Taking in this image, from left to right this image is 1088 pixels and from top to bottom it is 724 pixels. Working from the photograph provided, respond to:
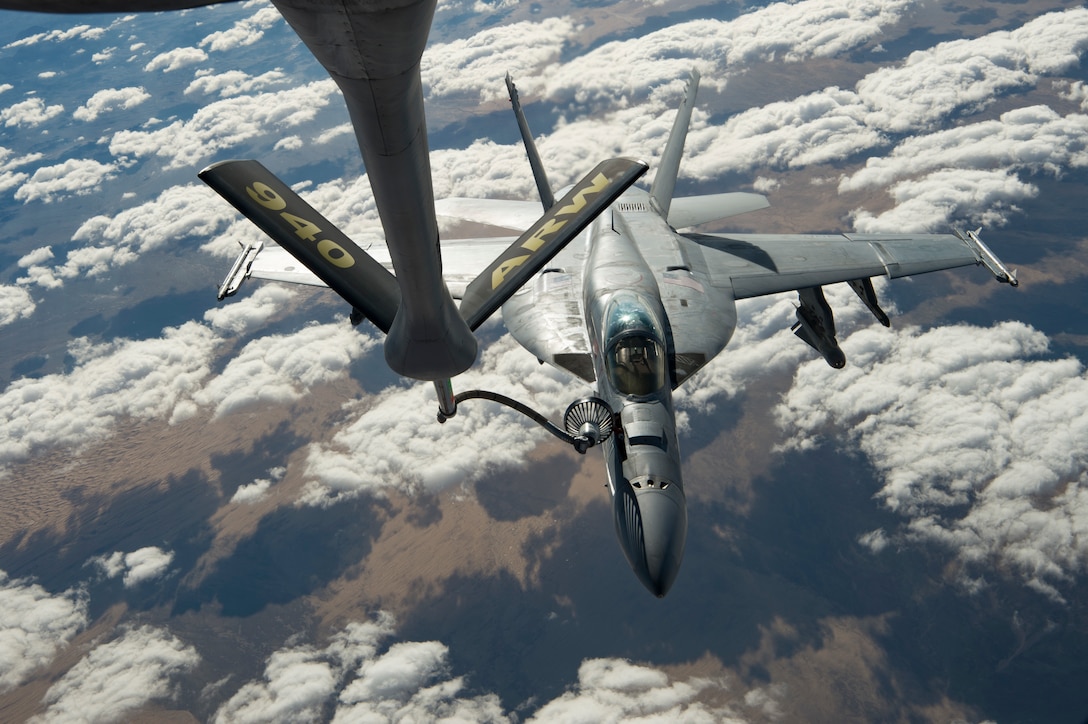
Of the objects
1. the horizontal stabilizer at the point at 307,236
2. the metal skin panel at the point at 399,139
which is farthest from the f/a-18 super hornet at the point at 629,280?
the metal skin panel at the point at 399,139

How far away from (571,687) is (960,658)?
72205 millimetres

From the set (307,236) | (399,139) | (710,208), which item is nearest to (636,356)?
(307,236)

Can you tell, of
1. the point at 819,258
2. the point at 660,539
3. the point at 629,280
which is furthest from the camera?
the point at 819,258

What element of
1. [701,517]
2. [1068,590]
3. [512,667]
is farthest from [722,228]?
[512,667]

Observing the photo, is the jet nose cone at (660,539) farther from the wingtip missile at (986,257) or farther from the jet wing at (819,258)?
the wingtip missile at (986,257)

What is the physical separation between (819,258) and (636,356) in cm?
1221

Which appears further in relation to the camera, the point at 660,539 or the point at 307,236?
the point at 660,539

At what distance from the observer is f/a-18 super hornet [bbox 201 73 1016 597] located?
255 inches

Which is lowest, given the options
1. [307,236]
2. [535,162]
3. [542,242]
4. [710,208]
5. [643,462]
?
[643,462]

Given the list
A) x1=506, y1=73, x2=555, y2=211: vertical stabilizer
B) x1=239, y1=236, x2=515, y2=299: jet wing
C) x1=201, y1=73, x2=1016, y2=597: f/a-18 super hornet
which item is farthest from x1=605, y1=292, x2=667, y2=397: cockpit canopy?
x1=506, y1=73, x2=555, y2=211: vertical stabilizer

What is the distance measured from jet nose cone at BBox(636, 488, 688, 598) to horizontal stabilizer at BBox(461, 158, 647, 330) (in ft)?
32.1

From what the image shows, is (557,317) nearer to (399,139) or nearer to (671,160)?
(671,160)

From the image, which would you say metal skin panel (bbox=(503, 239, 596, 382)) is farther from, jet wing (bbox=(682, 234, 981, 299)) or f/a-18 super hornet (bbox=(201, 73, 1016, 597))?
jet wing (bbox=(682, 234, 981, 299))

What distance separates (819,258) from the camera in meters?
24.2
